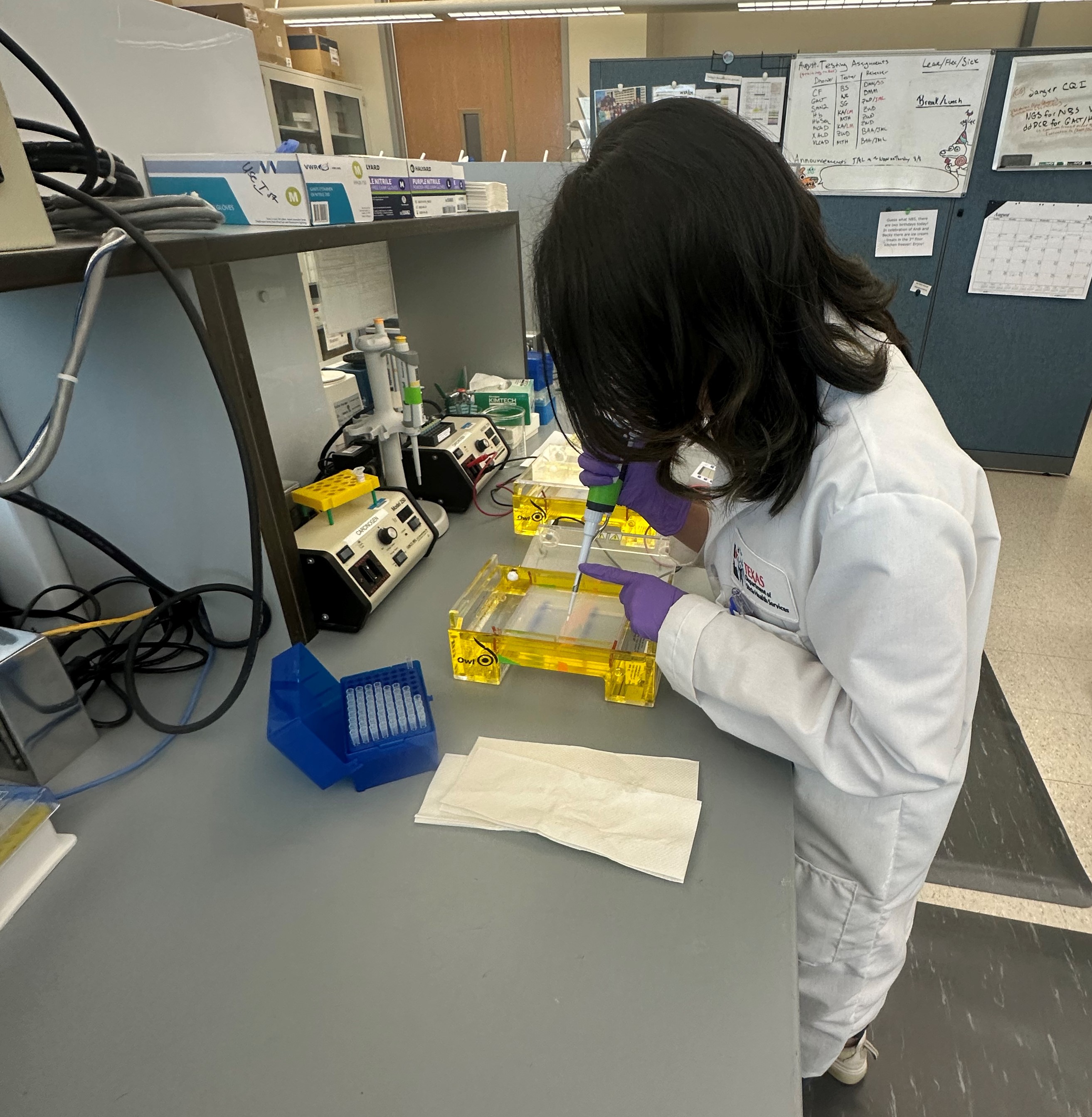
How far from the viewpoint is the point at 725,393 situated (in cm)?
58

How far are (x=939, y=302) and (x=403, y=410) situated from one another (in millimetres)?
2719

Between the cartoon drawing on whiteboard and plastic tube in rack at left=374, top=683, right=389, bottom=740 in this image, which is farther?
the cartoon drawing on whiteboard

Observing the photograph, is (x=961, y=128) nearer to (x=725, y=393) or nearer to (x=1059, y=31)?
(x=1059, y=31)

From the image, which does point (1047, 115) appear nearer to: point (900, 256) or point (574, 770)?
point (900, 256)

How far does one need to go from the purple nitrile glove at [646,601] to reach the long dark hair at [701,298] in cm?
17

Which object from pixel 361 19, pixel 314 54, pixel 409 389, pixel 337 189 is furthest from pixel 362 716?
pixel 314 54

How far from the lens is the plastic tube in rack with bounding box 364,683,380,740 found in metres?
0.68

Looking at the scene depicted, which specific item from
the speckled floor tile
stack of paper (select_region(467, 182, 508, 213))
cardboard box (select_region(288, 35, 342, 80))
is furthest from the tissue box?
cardboard box (select_region(288, 35, 342, 80))

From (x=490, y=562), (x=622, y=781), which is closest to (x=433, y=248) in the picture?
(x=490, y=562)

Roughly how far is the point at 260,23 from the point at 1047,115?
2.79 meters

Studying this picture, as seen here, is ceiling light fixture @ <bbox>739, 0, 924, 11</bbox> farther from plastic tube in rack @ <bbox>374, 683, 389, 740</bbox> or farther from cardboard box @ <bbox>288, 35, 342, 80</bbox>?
plastic tube in rack @ <bbox>374, 683, 389, 740</bbox>

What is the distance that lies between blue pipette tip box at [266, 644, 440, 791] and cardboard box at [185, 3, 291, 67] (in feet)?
6.36

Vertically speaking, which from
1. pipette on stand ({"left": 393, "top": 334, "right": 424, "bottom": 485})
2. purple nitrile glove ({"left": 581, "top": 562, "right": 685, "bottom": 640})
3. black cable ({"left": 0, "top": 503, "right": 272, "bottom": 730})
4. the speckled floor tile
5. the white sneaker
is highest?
pipette on stand ({"left": 393, "top": 334, "right": 424, "bottom": 485})

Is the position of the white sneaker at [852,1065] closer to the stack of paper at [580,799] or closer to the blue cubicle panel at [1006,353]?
the stack of paper at [580,799]
